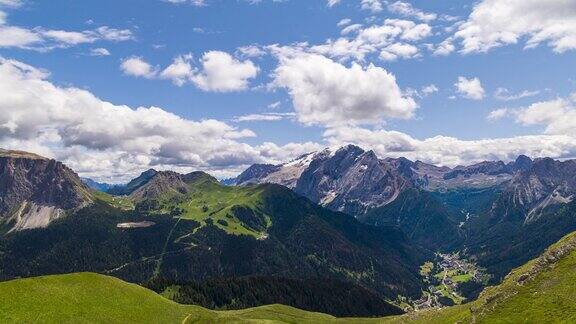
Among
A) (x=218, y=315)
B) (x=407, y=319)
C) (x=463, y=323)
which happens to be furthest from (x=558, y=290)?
(x=218, y=315)

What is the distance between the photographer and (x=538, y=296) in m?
125

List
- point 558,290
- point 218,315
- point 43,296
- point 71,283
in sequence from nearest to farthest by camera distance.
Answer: point 558,290, point 43,296, point 71,283, point 218,315

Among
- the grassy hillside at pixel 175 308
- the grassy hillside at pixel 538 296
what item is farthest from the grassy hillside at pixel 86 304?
the grassy hillside at pixel 538 296

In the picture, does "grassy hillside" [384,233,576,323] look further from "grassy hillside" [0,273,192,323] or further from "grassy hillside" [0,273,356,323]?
"grassy hillside" [0,273,192,323]

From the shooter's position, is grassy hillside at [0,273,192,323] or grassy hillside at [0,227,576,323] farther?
grassy hillside at [0,273,192,323]

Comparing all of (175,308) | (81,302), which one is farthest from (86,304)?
(175,308)

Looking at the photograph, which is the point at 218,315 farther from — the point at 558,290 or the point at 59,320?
the point at 558,290

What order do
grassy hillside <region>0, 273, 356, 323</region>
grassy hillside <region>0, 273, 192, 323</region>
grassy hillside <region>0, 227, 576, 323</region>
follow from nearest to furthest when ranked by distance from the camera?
grassy hillside <region>0, 227, 576, 323</region> < grassy hillside <region>0, 273, 192, 323</region> < grassy hillside <region>0, 273, 356, 323</region>

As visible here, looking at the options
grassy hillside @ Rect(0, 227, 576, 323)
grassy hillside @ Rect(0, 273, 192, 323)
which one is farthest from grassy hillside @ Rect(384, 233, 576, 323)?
grassy hillside @ Rect(0, 273, 192, 323)

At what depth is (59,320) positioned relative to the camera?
131m

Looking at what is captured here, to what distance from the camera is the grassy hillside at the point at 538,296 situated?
115562 millimetres

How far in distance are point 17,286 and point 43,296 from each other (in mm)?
7985

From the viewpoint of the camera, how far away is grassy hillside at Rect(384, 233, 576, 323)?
11556cm

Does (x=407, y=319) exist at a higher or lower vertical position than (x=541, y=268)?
lower
